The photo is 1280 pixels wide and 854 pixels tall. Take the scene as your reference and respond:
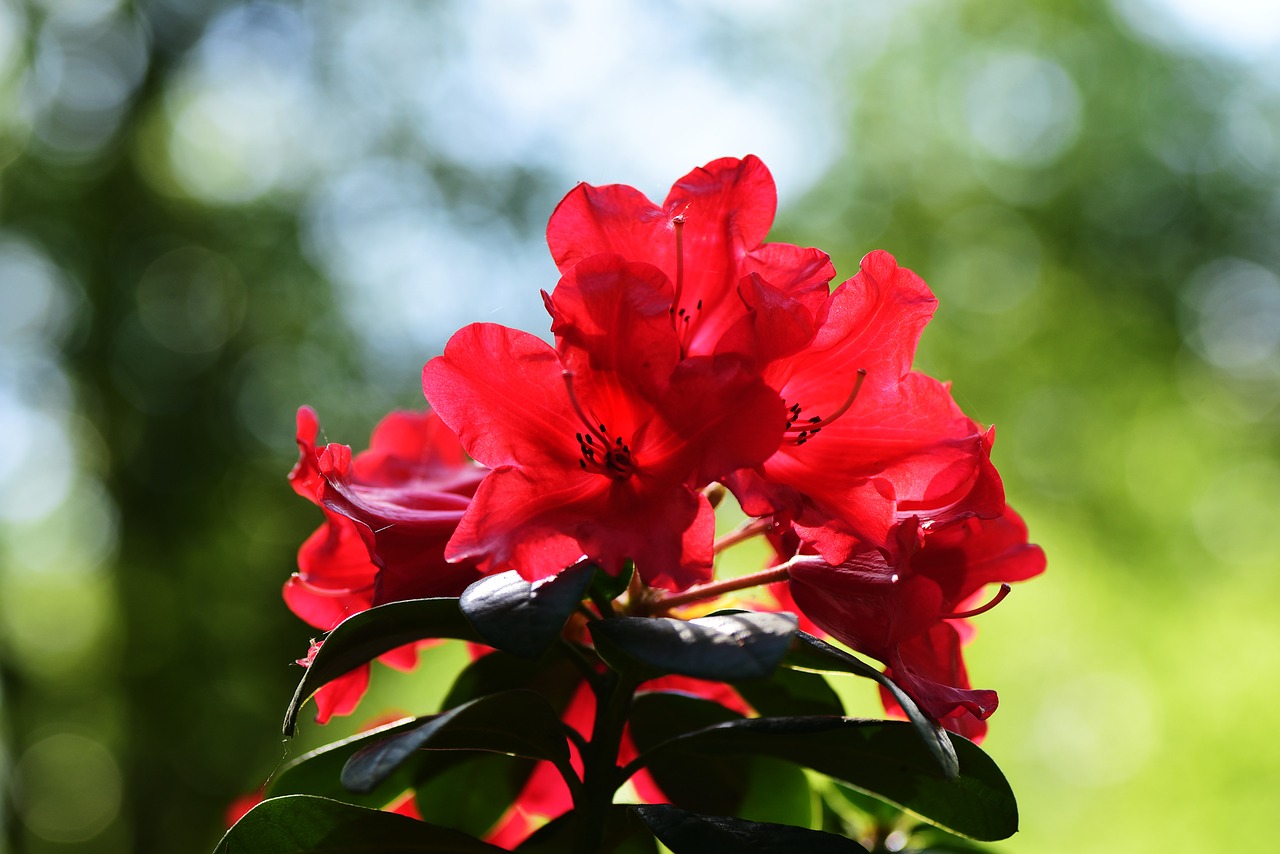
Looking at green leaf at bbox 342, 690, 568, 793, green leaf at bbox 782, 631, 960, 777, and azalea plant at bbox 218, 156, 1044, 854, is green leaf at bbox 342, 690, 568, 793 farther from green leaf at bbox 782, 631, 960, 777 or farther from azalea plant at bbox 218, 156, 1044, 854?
green leaf at bbox 782, 631, 960, 777

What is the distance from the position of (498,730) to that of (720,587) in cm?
15

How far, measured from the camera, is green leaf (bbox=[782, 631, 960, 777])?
1.58 feet

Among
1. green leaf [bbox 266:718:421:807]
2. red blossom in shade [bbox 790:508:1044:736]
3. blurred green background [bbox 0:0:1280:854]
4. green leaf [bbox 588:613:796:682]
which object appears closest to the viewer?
green leaf [bbox 588:613:796:682]

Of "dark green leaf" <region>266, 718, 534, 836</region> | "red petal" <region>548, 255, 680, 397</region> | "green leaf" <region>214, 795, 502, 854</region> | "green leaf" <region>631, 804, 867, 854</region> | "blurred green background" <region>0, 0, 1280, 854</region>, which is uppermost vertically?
"blurred green background" <region>0, 0, 1280, 854</region>

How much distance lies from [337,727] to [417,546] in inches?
244

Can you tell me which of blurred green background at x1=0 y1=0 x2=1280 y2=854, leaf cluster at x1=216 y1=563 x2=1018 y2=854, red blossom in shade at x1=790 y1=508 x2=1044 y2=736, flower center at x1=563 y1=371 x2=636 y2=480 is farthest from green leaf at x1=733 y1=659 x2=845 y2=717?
blurred green background at x1=0 y1=0 x2=1280 y2=854

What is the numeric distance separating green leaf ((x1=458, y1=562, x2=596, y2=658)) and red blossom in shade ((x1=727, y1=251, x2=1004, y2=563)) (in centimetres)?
13

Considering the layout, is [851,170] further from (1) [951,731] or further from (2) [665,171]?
(1) [951,731]

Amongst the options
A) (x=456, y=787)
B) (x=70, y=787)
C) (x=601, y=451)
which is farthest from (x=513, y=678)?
(x=70, y=787)

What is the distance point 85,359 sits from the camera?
20.1 feet

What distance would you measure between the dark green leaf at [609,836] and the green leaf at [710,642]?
0.13m

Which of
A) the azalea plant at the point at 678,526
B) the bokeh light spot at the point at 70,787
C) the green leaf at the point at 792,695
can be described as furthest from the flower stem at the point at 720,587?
the bokeh light spot at the point at 70,787

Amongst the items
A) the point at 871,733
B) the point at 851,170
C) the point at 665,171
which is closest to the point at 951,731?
the point at 871,733

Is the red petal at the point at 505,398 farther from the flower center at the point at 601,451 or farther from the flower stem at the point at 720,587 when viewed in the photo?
the flower stem at the point at 720,587
